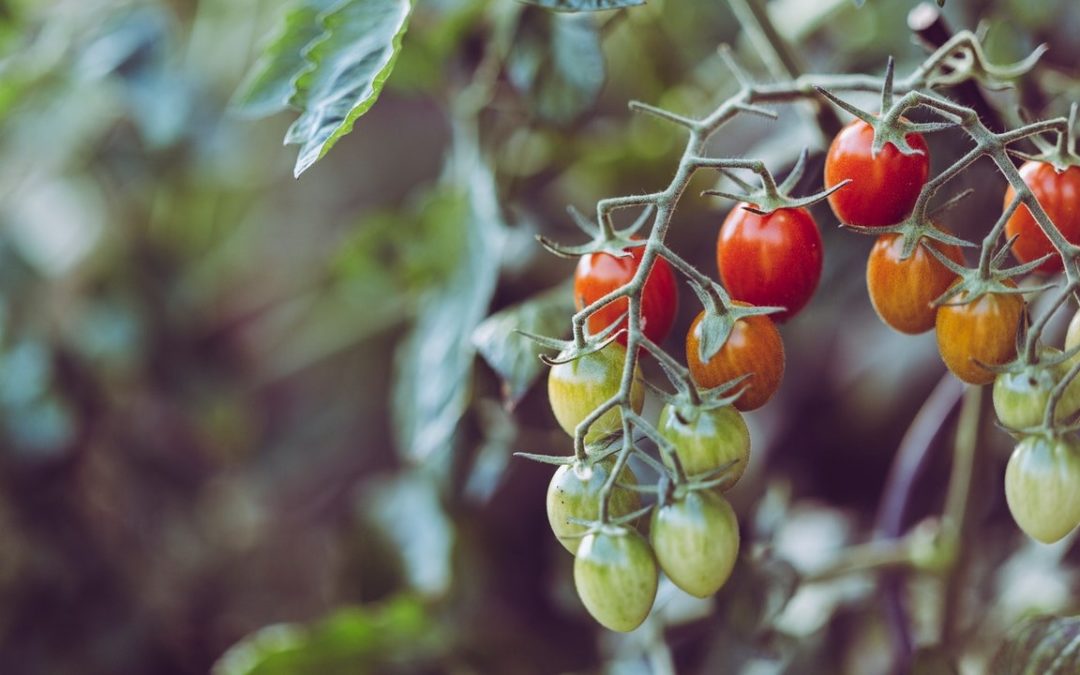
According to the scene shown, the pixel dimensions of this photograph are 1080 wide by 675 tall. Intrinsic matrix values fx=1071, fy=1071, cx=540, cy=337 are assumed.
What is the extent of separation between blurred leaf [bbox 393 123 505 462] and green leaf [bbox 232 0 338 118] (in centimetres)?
18

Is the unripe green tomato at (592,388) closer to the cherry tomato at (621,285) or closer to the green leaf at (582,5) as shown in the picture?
the cherry tomato at (621,285)

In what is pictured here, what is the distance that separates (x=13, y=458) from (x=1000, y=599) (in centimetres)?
92

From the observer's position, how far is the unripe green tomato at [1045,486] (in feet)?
1.40

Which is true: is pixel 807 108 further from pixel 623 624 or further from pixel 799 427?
pixel 799 427

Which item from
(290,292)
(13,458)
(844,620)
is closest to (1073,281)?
(844,620)

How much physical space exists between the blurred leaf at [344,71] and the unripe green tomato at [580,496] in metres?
0.17

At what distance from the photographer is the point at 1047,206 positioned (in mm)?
477

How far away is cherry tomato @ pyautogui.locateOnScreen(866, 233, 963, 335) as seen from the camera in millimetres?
472

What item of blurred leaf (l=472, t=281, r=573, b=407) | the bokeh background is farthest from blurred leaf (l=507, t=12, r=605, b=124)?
blurred leaf (l=472, t=281, r=573, b=407)

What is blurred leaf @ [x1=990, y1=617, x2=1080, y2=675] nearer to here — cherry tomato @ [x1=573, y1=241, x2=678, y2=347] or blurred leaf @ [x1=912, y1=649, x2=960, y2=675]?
blurred leaf @ [x1=912, y1=649, x2=960, y2=675]

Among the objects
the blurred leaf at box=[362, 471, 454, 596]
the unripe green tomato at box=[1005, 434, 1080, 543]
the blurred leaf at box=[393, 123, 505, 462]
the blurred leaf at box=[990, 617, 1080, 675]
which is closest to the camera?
the unripe green tomato at box=[1005, 434, 1080, 543]

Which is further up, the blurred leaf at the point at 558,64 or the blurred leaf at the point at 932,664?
the blurred leaf at the point at 558,64

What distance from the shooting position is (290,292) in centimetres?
155

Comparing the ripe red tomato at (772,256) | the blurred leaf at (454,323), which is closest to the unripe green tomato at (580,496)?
the ripe red tomato at (772,256)
